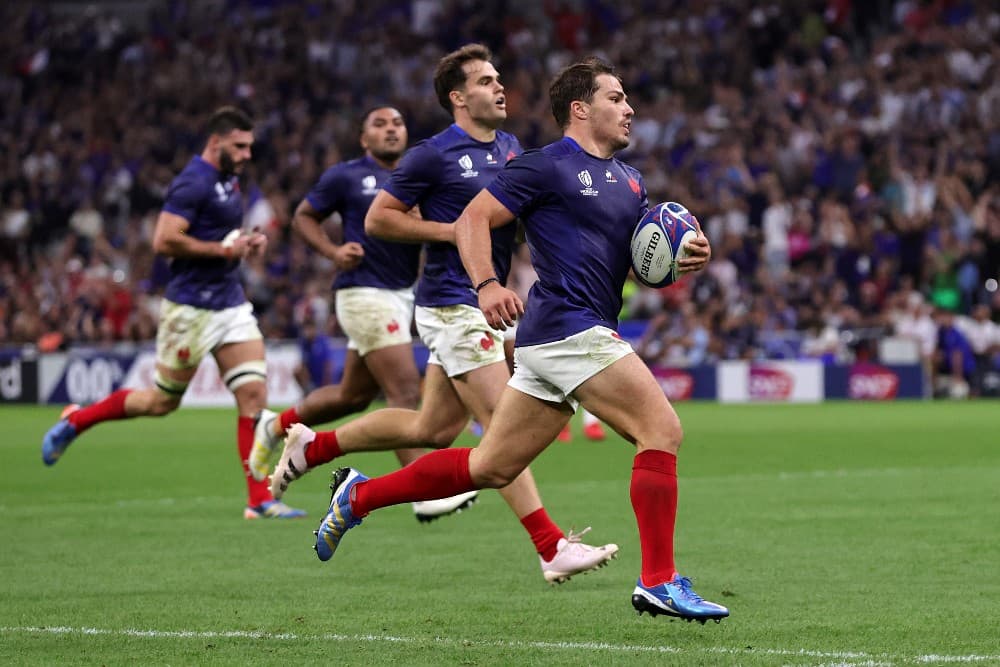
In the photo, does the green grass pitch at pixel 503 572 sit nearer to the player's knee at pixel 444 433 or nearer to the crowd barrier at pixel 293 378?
the player's knee at pixel 444 433

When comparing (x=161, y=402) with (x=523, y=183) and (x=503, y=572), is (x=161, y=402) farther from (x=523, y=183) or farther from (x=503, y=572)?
(x=523, y=183)

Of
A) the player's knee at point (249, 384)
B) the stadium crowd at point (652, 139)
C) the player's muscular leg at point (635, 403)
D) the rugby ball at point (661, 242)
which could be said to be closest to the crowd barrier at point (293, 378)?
the stadium crowd at point (652, 139)

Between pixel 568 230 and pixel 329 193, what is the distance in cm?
454

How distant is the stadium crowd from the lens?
27.2 metres

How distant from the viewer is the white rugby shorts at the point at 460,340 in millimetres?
8531

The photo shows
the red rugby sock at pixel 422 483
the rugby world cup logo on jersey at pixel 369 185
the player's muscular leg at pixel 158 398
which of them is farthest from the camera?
the player's muscular leg at pixel 158 398

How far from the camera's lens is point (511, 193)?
6.88 m

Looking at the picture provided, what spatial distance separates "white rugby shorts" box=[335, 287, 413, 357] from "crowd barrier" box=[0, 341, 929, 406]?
50.0 feet

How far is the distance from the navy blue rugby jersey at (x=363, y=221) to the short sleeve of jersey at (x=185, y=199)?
0.84 meters

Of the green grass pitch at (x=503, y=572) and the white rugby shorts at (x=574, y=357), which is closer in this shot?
the green grass pitch at (x=503, y=572)

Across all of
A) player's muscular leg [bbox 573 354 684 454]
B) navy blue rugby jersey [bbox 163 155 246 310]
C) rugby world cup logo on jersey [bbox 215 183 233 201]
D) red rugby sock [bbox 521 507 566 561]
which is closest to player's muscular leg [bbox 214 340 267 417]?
navy blue rugby jersey [bbox 163 155 246 310]

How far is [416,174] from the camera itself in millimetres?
8711

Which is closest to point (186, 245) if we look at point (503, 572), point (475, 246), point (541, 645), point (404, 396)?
point (404, 396)

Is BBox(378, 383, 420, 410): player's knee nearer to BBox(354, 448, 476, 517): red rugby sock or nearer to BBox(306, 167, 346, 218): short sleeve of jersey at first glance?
BBox(306, 167, 346, 218): short sleeve of jersey
